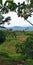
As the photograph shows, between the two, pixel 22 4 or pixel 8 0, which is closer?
pixel 8 0

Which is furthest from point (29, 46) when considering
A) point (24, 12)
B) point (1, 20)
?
point (1, 20)

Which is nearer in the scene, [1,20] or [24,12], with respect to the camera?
[1,20]

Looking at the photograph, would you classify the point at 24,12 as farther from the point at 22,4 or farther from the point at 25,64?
the point at 25,64

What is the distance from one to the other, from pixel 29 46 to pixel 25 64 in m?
6.92

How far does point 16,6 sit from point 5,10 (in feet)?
1.99

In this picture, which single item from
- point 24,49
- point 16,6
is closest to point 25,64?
point 16,6

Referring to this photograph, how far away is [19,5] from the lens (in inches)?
161

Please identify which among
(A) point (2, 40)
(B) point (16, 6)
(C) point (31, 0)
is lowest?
(A) point (2, 40)

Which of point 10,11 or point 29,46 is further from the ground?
point 10,11

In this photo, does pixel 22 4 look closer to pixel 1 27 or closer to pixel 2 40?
pixel 1 27

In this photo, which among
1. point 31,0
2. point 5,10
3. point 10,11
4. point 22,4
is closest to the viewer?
point 31,0

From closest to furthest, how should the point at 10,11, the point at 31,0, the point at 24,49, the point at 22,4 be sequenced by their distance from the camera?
the point at 31,0, the point at 22,4, the point at 10,11, the point at 24,49

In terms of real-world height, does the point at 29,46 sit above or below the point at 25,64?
below

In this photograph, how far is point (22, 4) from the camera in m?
4.09
